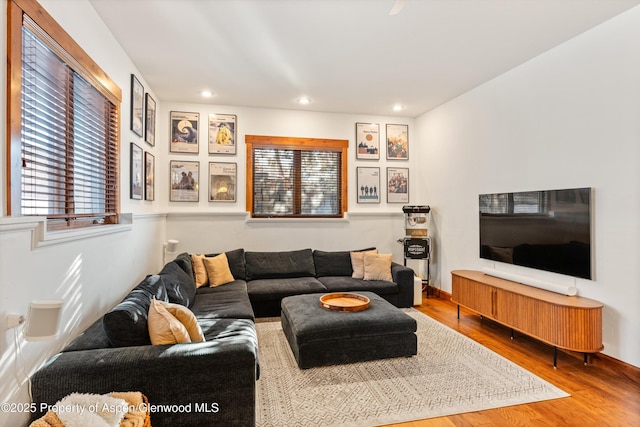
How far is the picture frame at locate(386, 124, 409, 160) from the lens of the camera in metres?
5.71

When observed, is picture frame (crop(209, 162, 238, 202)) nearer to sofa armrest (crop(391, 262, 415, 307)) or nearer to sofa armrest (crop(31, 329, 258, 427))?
sofa armrest (crop(391, 262, 415, 307))

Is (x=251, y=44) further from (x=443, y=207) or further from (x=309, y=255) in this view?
(x=443, y=207)

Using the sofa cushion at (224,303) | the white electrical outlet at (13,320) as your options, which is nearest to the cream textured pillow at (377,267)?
the sofa cushion at (224,303)

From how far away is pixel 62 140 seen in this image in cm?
212

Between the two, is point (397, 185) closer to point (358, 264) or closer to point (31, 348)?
point (358, 264)

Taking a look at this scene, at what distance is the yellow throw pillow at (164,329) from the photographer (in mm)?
1983

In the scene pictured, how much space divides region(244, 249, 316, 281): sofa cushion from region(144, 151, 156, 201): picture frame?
4.91 ft

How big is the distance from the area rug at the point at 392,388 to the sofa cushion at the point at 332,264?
177 cm

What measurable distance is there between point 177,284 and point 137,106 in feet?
6.68

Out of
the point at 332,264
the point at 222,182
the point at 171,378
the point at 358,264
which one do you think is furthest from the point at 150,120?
the point at 171,378

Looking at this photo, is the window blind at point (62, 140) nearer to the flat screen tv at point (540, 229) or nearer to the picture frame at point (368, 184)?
the picture frame at point (368, 184)

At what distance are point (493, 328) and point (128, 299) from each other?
3742 millimetres

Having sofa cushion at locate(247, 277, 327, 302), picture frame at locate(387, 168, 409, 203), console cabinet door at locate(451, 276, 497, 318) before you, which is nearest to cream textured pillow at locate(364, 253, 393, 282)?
sofa cushion at locate(247, 277, 327, 302)

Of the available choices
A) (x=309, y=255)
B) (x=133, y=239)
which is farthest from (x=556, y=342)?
(x=133, y=239)
